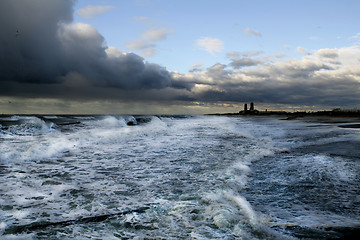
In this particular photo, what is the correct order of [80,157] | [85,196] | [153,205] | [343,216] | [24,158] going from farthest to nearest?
[80,157]
[24,158]
[85,196]
[153,205]
[343,216]

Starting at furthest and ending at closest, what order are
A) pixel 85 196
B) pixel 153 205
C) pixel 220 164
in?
1. pixel 220 164
2. pixel 85 196
3. pixel 153 205

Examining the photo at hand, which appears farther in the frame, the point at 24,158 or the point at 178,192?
the point at 24,158

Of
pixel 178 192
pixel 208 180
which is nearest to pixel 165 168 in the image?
pixel 208 180

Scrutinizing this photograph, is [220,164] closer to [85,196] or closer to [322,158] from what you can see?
[322,158]

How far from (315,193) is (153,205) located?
2442 millimetres

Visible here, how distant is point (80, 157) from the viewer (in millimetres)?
6340

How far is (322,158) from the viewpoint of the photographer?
19.4ft

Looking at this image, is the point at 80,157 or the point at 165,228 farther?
the point at 80,157

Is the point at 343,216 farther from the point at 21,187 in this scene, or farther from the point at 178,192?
the point at 21,187

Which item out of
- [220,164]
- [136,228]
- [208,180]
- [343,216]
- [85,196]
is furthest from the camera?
[220,164]

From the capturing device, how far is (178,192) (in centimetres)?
351

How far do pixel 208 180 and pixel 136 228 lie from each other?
6.56 feet

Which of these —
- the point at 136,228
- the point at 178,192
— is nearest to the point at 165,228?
the point at 136,228

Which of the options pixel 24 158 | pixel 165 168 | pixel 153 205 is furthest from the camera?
pixel 24 158
